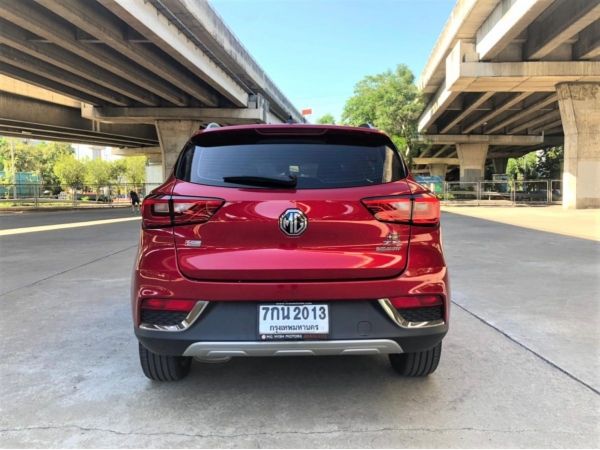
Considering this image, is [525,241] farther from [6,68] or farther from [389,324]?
[6,68]

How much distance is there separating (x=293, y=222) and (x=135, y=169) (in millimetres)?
90243

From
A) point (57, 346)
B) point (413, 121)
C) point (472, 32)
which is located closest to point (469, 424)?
point (57, 346)

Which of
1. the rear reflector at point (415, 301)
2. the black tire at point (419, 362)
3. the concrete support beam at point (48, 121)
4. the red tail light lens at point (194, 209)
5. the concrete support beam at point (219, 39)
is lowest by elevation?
the black tire at point (419, 362)

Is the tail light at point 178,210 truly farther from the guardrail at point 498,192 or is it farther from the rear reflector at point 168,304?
the guardrail at point 498,192

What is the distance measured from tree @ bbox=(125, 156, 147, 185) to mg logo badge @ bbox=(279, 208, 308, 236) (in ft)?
292

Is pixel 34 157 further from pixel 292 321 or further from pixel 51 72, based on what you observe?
pixel 292 321

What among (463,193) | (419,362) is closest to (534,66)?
(463,193)

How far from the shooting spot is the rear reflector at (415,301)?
2797 millimetres

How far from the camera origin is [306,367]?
3701mm

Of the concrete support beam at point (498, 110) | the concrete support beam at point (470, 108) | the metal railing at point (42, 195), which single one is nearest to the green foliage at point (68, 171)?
the metal railing at point (42, 195)

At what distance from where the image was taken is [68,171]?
241 ft

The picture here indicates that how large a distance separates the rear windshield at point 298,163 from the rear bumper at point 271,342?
687 mm

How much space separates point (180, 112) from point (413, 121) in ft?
59.2

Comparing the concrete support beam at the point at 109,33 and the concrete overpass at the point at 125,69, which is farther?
the concrete overpass at the point at 125,69
